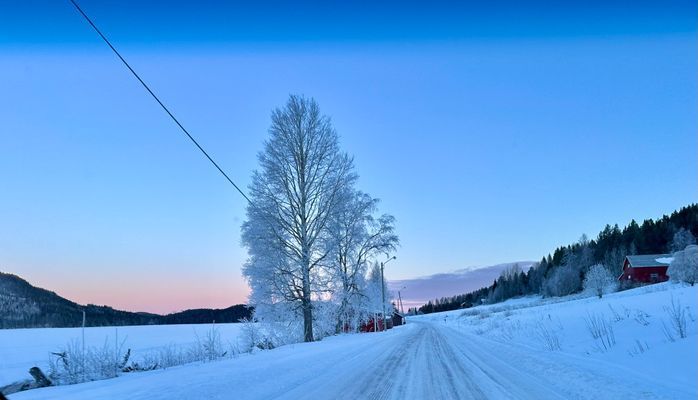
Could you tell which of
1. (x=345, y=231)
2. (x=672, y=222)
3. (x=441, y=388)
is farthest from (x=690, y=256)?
(x=672, y=222)

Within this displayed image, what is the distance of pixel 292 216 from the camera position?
2272 centimetres

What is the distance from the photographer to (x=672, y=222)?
314 ft

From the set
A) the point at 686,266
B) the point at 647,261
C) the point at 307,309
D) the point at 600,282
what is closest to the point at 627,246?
the point at 647,261

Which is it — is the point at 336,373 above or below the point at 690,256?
below

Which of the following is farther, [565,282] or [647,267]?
[565,282]

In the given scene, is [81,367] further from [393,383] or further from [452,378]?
[452,378]

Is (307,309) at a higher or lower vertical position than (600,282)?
higher

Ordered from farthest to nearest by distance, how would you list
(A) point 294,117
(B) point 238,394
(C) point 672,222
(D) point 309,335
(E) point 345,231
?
(C) point 672,222 < (E) point 345,231 < (A) point 294,117 < (D) point 309,335 < (B) point 238,394

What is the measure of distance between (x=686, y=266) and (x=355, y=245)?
99.0 feet

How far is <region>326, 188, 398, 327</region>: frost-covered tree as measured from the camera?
87.3 ft

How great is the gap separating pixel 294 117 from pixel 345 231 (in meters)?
8.09

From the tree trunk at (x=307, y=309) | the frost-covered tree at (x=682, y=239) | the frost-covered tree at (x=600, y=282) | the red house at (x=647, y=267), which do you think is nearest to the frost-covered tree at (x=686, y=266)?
the frost-covered tree at (x=600, y=282)

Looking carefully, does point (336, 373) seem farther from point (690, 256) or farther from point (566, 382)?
point (690, 256)

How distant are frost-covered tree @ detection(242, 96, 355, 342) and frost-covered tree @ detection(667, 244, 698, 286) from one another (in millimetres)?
31652
